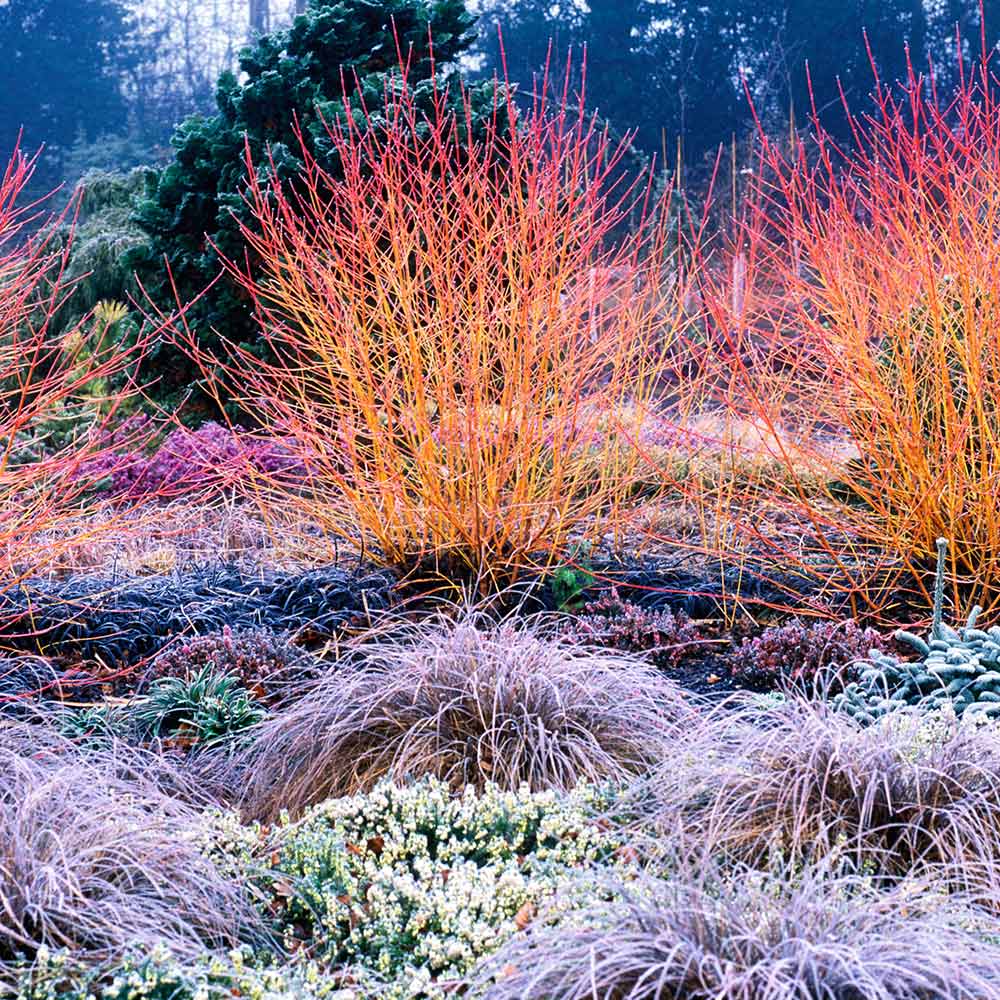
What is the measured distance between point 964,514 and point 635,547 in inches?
64.8

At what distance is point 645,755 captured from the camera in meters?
2.80

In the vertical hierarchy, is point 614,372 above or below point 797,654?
above

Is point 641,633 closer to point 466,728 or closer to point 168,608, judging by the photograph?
point 466,728

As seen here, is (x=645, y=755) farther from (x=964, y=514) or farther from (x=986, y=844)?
(x=964, y=514)

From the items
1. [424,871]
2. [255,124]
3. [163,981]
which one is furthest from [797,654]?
[255,124]

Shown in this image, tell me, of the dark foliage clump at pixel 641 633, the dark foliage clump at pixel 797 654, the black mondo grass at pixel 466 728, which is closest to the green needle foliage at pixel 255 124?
the dark foliage clump at pixel 641 633

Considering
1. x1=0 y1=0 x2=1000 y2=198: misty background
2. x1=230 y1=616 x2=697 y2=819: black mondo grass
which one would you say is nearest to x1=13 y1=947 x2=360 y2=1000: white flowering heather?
x1=230 y1=616 x2=697 y2=819: black mondo grass

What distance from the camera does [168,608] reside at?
14.4ft

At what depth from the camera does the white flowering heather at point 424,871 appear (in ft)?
6.61

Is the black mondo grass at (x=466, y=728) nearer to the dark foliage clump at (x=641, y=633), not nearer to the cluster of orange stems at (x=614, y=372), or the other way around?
the dark foliage clump at (x=641, y=633)

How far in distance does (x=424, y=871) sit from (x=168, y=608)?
101 inches

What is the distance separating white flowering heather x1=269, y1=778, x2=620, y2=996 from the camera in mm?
2016

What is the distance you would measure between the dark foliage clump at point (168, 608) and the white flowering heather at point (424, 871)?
1.75 metres

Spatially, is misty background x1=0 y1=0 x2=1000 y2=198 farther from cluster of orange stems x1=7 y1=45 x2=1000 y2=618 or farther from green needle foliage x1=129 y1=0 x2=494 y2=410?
cluster of orange stems x1=7 y1=45 x2=1000 y2=618
